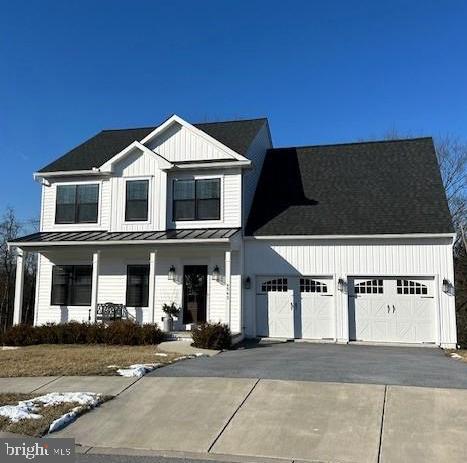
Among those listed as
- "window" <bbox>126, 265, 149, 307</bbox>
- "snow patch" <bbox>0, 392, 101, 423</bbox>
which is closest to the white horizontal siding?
"window" <bbox>126, 265, 149, 307</bbox>

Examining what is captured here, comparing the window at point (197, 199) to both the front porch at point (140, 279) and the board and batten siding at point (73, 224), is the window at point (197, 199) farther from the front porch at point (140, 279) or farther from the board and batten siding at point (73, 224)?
the board and batten siding at point (73, 224)

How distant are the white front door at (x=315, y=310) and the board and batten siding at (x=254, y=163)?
132 inches

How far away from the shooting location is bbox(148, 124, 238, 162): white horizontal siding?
760 inches

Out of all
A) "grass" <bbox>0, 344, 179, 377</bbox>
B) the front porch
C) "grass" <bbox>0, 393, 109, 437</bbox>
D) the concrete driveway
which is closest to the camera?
"grass" <bbox>0, 393, 109, 437</bbox>

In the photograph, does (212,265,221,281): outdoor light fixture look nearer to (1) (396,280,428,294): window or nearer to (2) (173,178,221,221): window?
(2) (173,178,221,221): window

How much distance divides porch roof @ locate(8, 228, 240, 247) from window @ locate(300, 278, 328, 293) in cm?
293

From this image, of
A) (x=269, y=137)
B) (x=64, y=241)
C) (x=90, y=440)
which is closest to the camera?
(x=90, y=440)

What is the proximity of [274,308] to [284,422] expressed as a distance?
10833 millimetres

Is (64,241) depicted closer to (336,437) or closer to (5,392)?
(5,392)

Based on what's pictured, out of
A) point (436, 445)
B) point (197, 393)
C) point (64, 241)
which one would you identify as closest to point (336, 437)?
point (436, 445)

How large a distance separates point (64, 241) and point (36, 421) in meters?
11.8

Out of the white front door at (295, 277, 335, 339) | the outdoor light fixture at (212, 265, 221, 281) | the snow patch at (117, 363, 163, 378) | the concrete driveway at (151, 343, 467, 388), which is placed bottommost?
the concrete driveway at (151, 343, 467, 388)

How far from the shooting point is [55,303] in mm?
19688

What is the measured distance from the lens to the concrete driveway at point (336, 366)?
939 cm
